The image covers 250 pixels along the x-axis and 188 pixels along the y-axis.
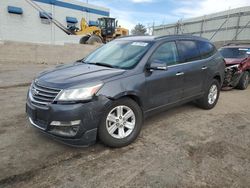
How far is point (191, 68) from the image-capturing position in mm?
5258

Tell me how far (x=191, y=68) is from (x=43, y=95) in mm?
3095

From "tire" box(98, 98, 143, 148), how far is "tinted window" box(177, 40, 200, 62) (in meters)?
1.76

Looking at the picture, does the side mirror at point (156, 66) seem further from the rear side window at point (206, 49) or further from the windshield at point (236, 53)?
the windshield at point (236, 53)

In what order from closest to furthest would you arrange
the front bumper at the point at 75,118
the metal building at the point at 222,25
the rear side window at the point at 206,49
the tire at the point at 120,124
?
the front bumper at the point at 75,118, the tire at the point at 120,124, the rear side window at the point at 206,49, the metal building at the point at 222,25

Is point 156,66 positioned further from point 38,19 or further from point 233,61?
point 38,19

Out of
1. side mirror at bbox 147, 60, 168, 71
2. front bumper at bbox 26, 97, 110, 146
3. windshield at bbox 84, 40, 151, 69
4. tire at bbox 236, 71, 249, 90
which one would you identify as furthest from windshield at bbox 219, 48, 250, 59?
front bumper at bbox 26, 97, 110, 146

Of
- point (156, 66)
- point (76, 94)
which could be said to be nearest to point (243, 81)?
point (156, 66)

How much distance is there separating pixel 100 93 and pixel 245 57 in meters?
7.77

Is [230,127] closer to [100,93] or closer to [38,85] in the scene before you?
[100,93]

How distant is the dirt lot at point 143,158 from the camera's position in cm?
307

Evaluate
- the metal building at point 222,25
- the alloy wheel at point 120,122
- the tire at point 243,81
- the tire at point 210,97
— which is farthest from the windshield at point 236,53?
the metal building at point 222,25

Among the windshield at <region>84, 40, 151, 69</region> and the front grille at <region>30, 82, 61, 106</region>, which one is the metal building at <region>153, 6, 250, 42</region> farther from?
the front grille at <region>30, 82, 61, 106</region>

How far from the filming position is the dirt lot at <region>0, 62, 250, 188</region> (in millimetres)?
3066

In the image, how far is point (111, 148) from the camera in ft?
12.7
